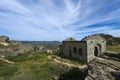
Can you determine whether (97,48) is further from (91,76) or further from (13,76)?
(91,76)

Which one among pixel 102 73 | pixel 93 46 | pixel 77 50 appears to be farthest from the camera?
pixel 77 50

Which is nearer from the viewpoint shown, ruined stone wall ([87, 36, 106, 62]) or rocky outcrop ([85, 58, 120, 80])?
rocky outcrop ([85, 58, 120, 80])

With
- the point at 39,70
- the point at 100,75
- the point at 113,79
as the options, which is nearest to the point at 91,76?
the point at 100,75

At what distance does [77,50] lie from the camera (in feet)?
94.1

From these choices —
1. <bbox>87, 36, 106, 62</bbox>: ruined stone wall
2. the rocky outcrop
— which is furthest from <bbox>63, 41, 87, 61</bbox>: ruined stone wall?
the rocky outcrop

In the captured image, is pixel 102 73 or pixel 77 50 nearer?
pixel 102 73

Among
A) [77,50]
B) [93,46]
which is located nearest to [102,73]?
[93,46]

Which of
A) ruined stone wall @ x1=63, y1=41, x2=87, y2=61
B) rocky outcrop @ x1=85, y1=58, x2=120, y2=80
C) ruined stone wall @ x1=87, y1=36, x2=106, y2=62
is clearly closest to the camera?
rocky outcrop @ x1=85, y1=58, x2=120, y2=80

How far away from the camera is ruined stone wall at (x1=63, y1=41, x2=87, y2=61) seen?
2641 centimetres

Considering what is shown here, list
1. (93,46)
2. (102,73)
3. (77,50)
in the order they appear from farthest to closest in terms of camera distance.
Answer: (77,50) → (93,46) → (102,73)

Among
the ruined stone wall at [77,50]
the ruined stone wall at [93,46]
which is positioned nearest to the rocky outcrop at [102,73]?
the ruined stone wall at [93,46]

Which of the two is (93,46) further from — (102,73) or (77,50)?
(102,73)

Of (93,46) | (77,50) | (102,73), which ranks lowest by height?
(102,73)

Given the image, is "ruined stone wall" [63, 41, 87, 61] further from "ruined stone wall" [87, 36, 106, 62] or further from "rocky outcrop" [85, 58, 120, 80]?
"rocky outcrop" [85, 58, 120, 80]
